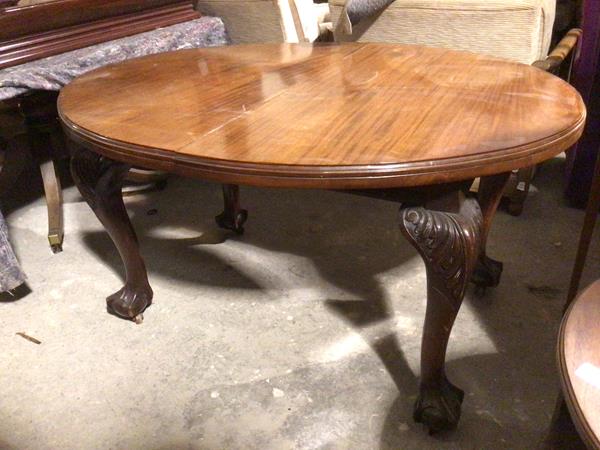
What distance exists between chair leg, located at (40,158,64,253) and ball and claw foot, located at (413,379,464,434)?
4.04 ft

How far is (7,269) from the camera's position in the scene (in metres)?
1.39

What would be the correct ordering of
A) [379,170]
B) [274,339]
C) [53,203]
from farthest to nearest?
[53,203], [274,339], [379,170]

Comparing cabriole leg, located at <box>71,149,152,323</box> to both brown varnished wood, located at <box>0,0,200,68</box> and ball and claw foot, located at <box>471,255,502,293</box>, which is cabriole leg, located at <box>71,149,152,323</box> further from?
ball and claw foot, located at <box>471,255,502,293</box>

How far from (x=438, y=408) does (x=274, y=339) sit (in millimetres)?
433

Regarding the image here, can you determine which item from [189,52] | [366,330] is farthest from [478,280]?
[189,52]

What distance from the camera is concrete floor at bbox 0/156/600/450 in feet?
3.43

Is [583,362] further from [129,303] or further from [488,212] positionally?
[129,303]

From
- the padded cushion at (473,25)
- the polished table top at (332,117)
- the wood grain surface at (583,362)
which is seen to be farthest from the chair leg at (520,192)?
the wood grain surface at (583,362)

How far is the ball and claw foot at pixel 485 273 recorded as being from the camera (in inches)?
53.3

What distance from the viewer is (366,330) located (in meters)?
1.28

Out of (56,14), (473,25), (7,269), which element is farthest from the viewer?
(56,14)

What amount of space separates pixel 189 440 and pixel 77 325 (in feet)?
1.66

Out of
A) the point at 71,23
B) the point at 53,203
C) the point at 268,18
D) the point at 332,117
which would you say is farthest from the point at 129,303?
the point at 268,18

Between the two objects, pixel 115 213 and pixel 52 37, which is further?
pixel 52 37
